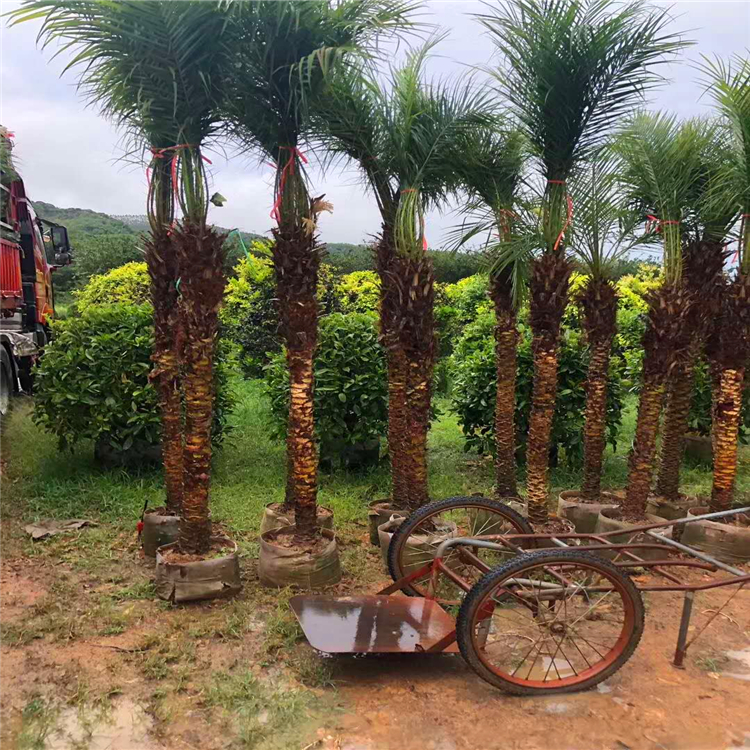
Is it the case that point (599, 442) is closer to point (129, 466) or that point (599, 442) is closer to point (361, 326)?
point (361, 326)

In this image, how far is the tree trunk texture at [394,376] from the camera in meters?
5.11

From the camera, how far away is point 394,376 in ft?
17.5

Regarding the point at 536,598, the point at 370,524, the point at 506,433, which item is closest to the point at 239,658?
the point at 536,598

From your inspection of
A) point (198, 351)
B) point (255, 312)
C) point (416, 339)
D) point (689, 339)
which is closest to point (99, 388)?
point (198, 351)

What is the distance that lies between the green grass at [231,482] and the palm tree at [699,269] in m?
1.28

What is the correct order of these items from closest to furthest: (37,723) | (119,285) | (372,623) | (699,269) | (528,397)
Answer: (37,723) → (372,623) → (699,269) → (528,397) → (119,285)

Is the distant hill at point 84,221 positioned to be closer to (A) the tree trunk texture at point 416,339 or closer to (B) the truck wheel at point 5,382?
(B) the truck wheel at point 5,382

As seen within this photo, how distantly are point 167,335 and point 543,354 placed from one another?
280cm

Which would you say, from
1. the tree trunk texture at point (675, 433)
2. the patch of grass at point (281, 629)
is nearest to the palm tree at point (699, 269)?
the tree trunk texture at point (675, 433)

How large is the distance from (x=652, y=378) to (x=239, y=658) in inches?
144

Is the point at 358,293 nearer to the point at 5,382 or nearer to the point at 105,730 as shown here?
the point at 5,382

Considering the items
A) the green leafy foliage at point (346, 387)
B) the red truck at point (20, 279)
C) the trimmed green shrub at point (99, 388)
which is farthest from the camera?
the red truck at point (20, 279)

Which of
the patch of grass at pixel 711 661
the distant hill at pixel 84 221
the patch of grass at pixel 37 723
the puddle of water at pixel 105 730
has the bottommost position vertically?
the patch of grass at pixel 711 661

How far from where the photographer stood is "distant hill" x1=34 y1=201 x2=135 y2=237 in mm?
35803
